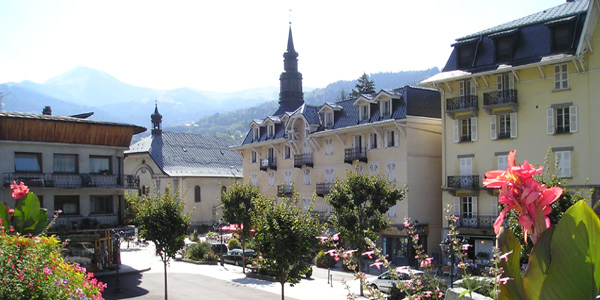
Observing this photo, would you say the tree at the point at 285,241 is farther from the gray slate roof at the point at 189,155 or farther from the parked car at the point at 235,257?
the gray slate roof at the point at 189,155

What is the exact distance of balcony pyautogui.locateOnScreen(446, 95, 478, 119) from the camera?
3912 cm

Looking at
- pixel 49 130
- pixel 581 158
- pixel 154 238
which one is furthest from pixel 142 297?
pixel 581 158

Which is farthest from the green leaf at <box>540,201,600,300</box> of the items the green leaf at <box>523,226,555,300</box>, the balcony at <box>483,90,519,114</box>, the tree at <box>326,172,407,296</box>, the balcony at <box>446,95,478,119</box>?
the balcony at <box>446,95,478,119</box>

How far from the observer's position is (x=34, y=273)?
9031 millimetres

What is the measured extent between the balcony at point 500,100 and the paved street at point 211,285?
14.9m

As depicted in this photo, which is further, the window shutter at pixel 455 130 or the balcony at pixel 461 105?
the window shutter at pixel 455 130

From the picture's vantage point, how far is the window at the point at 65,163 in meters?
38.1

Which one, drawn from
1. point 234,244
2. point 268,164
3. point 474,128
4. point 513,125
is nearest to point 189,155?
point 268,164

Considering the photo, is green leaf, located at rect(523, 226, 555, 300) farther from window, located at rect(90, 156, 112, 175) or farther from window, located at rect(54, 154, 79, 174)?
window, located at rect(90, 156, 112, 175)

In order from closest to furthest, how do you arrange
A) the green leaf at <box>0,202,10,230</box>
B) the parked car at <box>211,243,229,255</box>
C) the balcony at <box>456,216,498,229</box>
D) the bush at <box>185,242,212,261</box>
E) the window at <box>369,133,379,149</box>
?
the green leaf at <box>0,202,10,230</box> < the balcony at <box>456,216,498,229</box> < the window at <box>369,133,379,149</box> < the bush at <box>185,242,212,261</box> < the parked car at <box>211,243,229,255</box>

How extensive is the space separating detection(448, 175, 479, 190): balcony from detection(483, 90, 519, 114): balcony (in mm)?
4815

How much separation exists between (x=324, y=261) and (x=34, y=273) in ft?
120

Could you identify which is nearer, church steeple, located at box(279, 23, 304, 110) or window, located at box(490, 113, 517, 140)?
window, located at box(490, 113, 517, 140)

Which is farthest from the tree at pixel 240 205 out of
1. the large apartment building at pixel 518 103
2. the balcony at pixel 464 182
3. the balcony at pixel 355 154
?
the large apartment building at pixel 518 103
